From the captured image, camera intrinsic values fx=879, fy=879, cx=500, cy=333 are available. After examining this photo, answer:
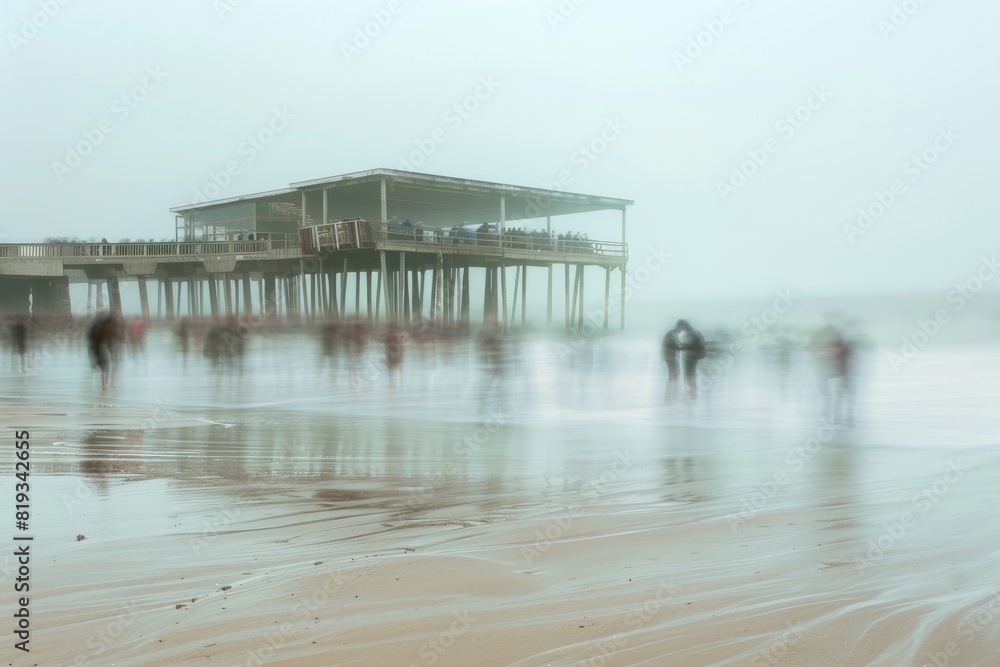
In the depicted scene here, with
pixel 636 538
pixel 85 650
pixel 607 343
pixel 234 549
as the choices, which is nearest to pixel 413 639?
pixel 85 650

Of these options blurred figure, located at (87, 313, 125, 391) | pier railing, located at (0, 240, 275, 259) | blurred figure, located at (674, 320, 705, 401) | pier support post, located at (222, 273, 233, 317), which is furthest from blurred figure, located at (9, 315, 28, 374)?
blurred figure, located at (674, 320, 705, 401)

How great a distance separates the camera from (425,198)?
35.8m

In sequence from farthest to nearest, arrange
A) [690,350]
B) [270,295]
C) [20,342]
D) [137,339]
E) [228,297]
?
[270,295] → [228,297] → [137,339] → [20,342] → [690,350]

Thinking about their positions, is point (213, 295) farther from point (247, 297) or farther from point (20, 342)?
point (20, 342)

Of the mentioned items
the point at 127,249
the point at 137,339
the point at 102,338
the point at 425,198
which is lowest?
the point at 137,339

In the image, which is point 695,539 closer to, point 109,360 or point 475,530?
point 475,530

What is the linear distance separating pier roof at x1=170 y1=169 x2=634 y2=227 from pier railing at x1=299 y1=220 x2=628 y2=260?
1.44 metres

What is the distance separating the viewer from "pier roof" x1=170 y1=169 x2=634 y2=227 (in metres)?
31.0

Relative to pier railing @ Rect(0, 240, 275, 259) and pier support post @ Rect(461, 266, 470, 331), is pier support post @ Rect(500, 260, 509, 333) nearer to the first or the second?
pier support post @ Rect(461, 266, 470, 331)

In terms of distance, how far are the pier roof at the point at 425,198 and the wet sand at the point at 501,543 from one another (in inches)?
753

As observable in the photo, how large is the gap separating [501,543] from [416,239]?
1087 inches

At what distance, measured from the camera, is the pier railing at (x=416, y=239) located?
1233 inches

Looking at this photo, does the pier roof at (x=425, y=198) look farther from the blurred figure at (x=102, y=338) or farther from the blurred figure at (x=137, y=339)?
the blurred figure at (x=102, y=338)

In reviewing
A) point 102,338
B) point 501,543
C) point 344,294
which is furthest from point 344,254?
point 501,543
